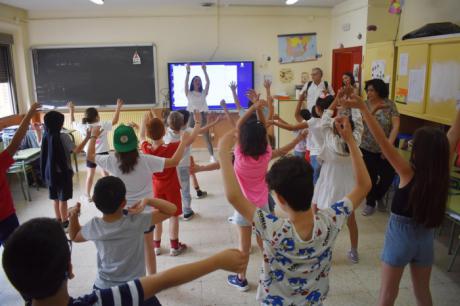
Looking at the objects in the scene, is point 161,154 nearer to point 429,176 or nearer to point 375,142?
point 429,176

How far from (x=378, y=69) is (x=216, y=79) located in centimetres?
321

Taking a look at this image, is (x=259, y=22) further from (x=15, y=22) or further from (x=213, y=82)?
(x=15, y=22)

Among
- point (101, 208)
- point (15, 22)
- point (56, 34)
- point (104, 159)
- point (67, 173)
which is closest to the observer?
point (101, 208)

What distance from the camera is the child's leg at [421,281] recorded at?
78.1 inches

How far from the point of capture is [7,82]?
6.76 m

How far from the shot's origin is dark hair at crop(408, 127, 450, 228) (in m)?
1.76

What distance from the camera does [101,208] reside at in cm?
173

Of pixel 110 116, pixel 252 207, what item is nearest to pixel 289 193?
pixel 252 207

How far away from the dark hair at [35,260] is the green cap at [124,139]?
146 centimetres

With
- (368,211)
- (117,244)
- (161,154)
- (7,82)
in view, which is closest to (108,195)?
(117,244)

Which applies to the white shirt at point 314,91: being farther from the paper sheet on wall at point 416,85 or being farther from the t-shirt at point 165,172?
the t-shirt at point 165,172

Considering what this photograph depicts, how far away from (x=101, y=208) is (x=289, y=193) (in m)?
0.92

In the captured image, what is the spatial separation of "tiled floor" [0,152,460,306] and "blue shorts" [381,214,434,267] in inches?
31.8

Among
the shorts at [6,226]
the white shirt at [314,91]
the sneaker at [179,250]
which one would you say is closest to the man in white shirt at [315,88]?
the white shirt at [314,91]
